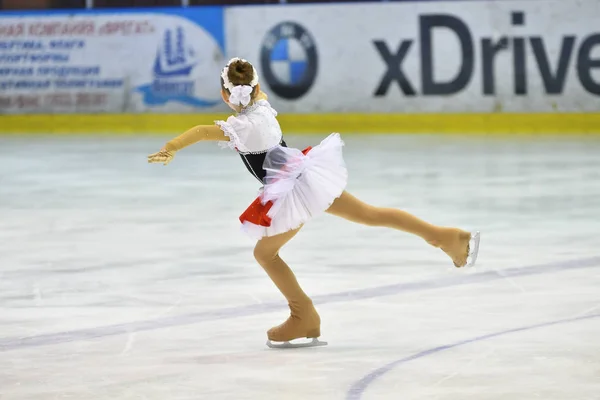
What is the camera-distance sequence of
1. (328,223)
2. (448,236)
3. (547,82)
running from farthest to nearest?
(547,82)
(328,223)
(448,236)

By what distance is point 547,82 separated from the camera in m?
15.7

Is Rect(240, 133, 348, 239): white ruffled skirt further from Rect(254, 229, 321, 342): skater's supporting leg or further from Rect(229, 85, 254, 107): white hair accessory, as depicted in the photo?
Rect(229, 85, 254, 107): white hair accessory

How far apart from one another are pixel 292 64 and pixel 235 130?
1151 centimetres

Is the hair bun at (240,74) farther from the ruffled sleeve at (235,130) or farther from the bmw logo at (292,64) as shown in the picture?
the bmw logo at (292,64)

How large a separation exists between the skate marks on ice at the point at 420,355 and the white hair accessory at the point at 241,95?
1.12 metres

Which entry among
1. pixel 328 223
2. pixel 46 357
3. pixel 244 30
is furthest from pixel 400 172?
pixel 46 357

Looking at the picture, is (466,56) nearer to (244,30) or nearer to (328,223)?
(244,30)

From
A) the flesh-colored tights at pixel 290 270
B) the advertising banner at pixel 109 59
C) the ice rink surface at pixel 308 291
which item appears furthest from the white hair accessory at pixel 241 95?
the advertising banner at pixel 109 59

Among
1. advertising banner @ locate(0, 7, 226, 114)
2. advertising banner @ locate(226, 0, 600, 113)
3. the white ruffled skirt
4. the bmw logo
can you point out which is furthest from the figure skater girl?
advertising banner @ locate(0, 7, 226, 114)

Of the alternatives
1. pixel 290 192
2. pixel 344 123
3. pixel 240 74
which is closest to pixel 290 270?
pixel 290 192

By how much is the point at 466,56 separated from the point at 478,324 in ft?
34.8

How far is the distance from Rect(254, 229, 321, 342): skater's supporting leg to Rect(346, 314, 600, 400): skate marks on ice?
46cm

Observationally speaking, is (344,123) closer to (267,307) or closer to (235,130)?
(267,307)

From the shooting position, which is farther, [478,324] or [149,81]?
[149,81]
